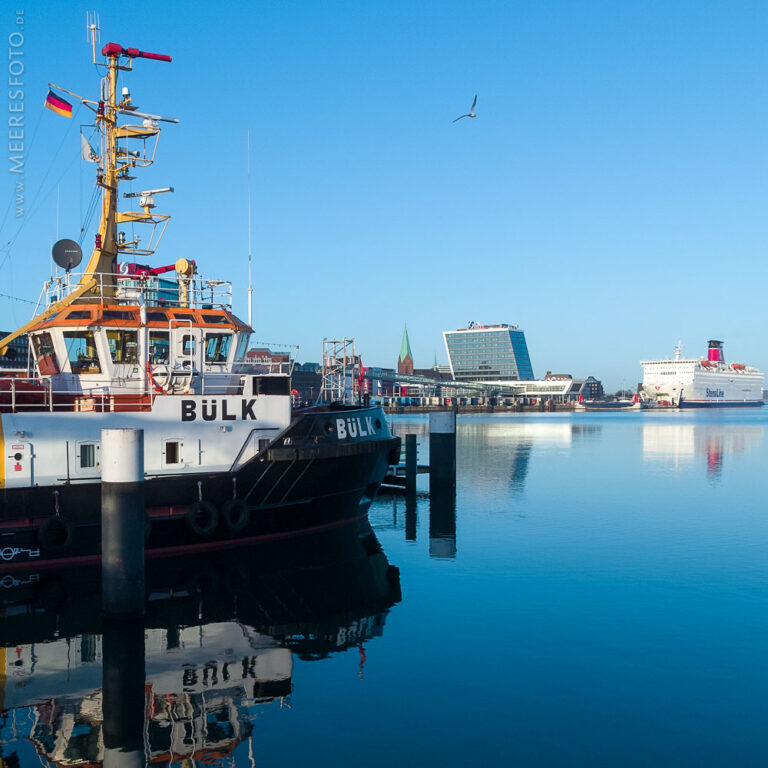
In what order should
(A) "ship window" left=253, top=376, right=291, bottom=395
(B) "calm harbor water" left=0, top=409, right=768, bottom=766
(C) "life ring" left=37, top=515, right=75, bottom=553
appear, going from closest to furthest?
1. (B) "calm harbor water" left=0, top=409, right=768, bottom=766
2. (C) "life ring" left=37, top=515, right=75, bottom=553
3. (A) "ship window" left=253, top=376, right=291, bottom=395

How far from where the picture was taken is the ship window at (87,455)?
1739 cm

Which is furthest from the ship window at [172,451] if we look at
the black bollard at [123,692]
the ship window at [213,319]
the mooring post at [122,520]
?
the black bollard at [123,692]

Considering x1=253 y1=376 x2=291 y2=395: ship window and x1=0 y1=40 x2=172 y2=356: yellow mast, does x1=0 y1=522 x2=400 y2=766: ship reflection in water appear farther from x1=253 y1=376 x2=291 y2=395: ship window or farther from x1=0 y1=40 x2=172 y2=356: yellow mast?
x1=0 y1=40 x2=172 y2=356: yellow mast

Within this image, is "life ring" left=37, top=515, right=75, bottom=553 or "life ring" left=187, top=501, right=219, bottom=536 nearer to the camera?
"life ring" left=37, top=515, right=75, bottom=553

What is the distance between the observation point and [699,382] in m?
186

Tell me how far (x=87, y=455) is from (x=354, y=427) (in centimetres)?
753

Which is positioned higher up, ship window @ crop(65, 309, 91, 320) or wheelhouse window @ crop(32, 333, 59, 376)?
ship window @ crop(65, 309, 91, 320)

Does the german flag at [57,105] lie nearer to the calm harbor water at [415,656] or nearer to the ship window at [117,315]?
the ship window at [117,315]

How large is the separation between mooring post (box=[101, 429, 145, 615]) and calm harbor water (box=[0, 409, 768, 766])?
0.75 m

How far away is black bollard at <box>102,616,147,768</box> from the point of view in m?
9.59

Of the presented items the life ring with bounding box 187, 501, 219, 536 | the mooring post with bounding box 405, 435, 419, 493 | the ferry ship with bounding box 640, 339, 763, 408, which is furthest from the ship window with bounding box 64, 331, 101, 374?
the ferry ship with bounding box 640, 339, 763, 408

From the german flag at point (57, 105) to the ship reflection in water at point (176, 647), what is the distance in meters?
13.5

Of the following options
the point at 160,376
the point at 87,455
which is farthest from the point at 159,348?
the point at 87,455

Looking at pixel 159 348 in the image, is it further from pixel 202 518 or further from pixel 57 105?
pixel 57 105
